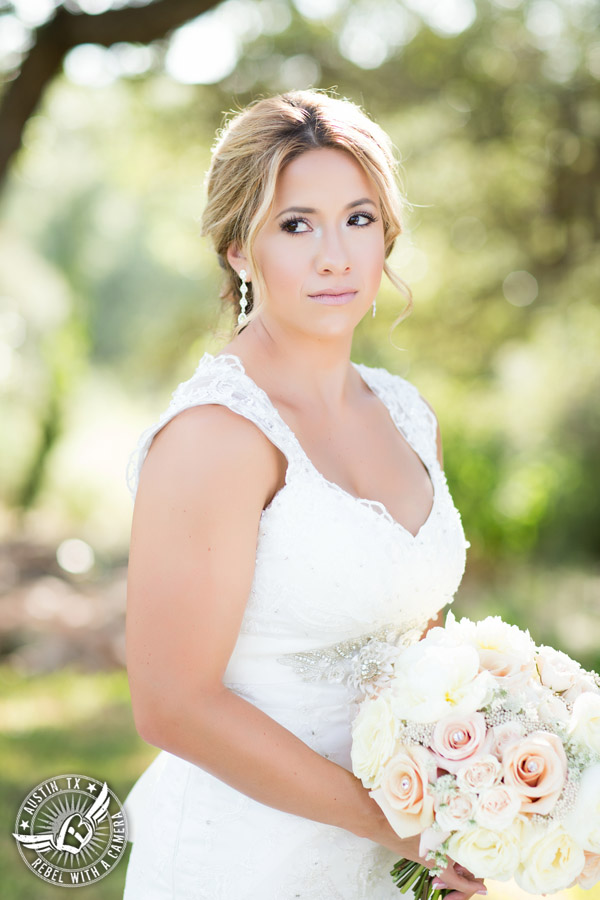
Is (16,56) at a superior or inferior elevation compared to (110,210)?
superior

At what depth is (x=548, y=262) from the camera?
988cm

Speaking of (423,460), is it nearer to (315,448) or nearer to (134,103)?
(315,448)

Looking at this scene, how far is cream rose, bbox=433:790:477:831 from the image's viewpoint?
179cm

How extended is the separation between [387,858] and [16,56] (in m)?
5.82

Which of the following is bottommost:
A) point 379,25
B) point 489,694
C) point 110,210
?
point 110,210

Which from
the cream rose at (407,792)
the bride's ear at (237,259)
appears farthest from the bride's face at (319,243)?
the cream rose at (407,792)

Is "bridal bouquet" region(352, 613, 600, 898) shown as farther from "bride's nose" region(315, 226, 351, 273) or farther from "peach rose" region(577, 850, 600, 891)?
"bride's nose" region(315, 226, 351, 273)

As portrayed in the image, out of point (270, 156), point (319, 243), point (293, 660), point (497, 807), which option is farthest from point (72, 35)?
point (497, 807)

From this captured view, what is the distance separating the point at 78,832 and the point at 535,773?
1987mm

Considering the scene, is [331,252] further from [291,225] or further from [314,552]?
[314,552]

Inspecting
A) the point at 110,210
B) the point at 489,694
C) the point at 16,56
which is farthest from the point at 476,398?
the point at 110,210

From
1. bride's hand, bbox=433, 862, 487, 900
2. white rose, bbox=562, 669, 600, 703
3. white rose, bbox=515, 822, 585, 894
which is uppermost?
white rose, bbox=562, 669, 600, 703

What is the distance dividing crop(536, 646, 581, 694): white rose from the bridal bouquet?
0.21ft

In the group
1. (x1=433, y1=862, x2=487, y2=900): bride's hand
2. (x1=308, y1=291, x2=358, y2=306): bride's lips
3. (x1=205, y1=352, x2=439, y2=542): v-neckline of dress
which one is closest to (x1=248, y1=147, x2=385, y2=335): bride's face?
(x1=308, y1=291, x2=358, y2=306): bride's lips
